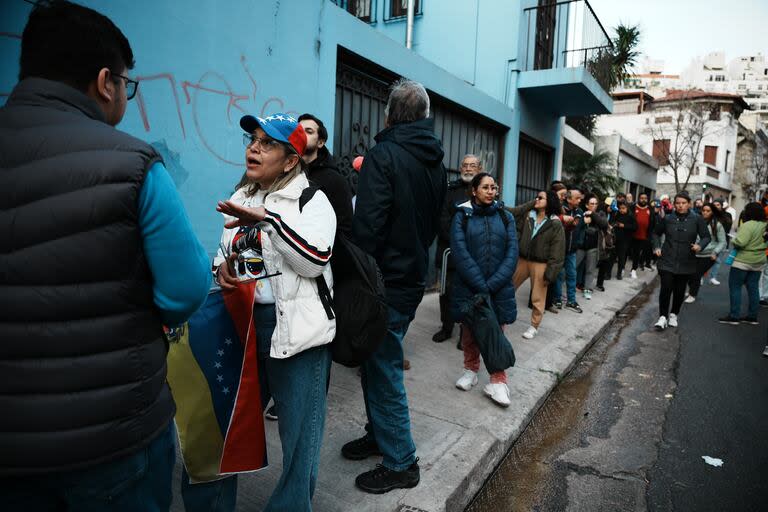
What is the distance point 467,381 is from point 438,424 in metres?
0.74

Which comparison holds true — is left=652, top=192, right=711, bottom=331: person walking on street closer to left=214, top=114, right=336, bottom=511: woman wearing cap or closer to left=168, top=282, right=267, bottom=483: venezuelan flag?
left=214, top=114, right=336, bottom=511: woman wearing cap

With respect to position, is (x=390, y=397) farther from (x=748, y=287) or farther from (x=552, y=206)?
(x=748, y=287)

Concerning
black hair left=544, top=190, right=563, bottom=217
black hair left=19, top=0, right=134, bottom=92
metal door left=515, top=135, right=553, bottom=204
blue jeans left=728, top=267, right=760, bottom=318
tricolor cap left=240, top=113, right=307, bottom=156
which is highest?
metal door left=515, top=135, right=553, bottom=204

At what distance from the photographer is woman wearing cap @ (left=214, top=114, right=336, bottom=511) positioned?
1.82 m

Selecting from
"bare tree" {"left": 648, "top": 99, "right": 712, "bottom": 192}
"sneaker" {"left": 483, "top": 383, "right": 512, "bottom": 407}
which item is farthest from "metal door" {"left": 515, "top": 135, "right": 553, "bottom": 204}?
"bare tree" {"left": 648, "top": 99, "right": 712, "bottom": 192}

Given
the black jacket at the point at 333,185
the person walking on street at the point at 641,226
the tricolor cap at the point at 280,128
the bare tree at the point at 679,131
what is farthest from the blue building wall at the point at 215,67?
the bare tree at the point at 679,131

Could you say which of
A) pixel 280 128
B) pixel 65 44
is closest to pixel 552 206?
pixel 280 128

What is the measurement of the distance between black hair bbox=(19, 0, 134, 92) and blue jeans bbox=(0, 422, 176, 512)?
0.94m

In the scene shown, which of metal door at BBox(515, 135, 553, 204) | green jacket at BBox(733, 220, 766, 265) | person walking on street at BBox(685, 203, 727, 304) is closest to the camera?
green jacket at BBox(733, 220, 766, 265)

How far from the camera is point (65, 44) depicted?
121cm

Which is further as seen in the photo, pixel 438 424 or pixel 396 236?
pixel 438 424

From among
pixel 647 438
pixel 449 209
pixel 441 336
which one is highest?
pixel 449 209

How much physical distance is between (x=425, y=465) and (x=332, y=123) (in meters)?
3.50

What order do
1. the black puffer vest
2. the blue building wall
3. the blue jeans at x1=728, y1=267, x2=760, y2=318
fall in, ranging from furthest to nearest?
the blue jeans at x1=728, y1=267, x2=760, y2=318 → the blue building wall → the black puffer vest
